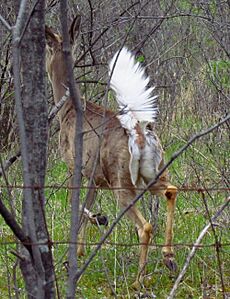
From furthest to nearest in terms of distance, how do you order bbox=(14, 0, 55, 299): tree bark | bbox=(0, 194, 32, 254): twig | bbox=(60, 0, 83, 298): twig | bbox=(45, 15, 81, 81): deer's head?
bbox=(45, 15, 81, 81): deer's head → bbox=(14, 0, 55, 299): tree bark → bbox=(0, 194, 32, 254): twig → bbox=(60, 0, 83, 298): twig

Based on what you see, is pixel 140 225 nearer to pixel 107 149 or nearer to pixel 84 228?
pixel 107 149

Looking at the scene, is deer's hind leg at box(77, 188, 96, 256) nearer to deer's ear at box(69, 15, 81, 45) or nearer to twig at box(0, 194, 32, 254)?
deer's ear at box(69, 15, 81, 45)

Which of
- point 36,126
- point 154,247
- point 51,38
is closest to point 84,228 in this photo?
point 154,247

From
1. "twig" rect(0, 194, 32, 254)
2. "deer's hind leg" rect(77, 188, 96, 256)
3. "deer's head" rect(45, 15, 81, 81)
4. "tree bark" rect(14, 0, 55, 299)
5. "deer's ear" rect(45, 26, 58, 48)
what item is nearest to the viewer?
"twig" rect(0, 194, 32, 254)

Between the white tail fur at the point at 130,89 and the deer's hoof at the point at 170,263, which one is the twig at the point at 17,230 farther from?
the white tail fur at the point at 130,89

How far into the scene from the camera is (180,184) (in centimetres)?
785

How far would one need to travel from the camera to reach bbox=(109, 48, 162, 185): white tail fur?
20.7 ft

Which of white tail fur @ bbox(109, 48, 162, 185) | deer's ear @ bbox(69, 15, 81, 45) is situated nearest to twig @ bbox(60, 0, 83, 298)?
white tail fur @ bbox(109, 48, 162, 185)

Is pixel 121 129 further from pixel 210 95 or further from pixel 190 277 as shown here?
pixel 210 95

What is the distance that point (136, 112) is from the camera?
247 inches

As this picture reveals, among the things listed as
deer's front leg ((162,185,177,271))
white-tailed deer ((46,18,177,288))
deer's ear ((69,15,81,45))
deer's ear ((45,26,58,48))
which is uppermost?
→ deer's ear ((45,26,58,48))

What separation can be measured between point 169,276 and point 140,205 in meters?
1.39

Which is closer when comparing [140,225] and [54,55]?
[140,225]

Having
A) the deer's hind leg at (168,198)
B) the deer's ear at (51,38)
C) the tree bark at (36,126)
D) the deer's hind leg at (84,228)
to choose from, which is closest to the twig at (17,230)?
the tree bark at (36,126)
